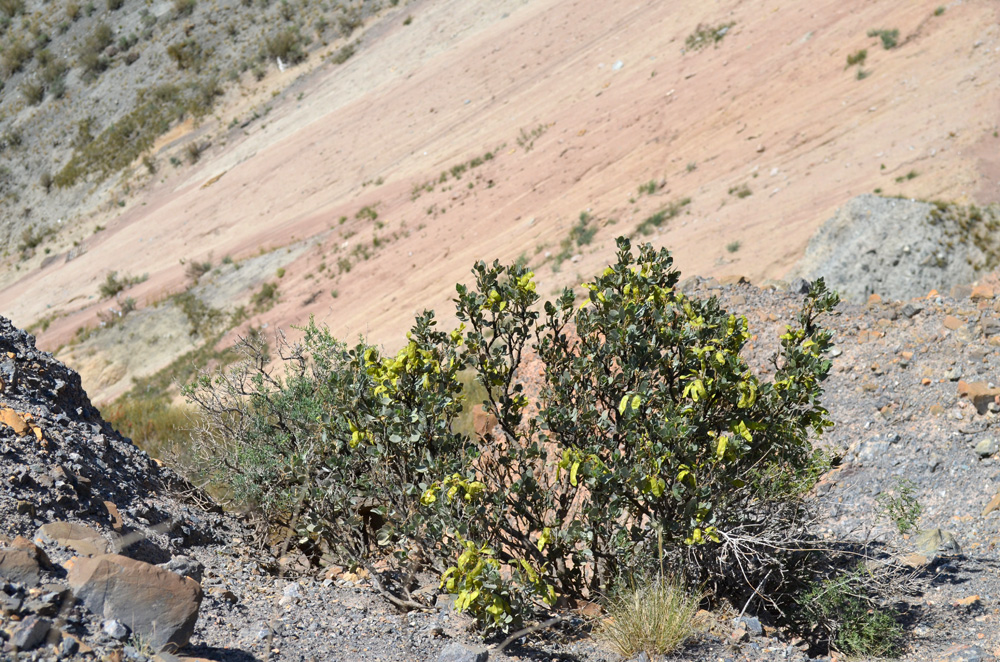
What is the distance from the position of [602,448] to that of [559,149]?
12.5 meters

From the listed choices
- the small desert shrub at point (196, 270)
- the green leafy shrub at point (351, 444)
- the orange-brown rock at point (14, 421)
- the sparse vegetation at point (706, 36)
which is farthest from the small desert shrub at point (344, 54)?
the orange-brown rock at point (14, 421)

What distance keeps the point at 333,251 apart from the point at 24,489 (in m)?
12.8

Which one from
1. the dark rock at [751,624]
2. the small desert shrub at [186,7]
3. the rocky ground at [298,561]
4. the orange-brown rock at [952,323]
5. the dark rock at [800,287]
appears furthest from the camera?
the small desert shrub at [186,7]

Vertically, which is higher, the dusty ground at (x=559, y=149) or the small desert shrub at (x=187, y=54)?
the small desert shrub at (x=187, y=54)

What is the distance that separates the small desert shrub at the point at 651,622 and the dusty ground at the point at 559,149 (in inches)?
246

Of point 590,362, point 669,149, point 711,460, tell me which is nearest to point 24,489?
point 590,362

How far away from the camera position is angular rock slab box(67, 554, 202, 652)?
2.66 metres

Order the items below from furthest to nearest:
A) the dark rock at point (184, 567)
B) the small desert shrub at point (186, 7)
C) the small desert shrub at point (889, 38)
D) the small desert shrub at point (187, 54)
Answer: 1. the small desert shrub at point (186, 7)
2. the small desert shrub at point (187, 54)
3. the small desert shrub at point (889, 38)
4. the dark rock at point (184, 567)

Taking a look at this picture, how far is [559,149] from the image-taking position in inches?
608

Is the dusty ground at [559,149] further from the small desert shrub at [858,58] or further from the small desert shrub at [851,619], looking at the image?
the small desert shrub at [851,619]

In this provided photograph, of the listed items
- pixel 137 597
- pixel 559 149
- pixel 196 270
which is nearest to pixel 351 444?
pixel 137 597

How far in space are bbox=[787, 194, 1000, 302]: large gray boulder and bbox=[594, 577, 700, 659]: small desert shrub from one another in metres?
4.92

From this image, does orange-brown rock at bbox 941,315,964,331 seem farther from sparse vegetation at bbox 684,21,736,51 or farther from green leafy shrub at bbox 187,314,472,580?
sparse vegetation at bbox 684,21,736,51

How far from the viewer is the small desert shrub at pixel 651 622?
10.8ft
